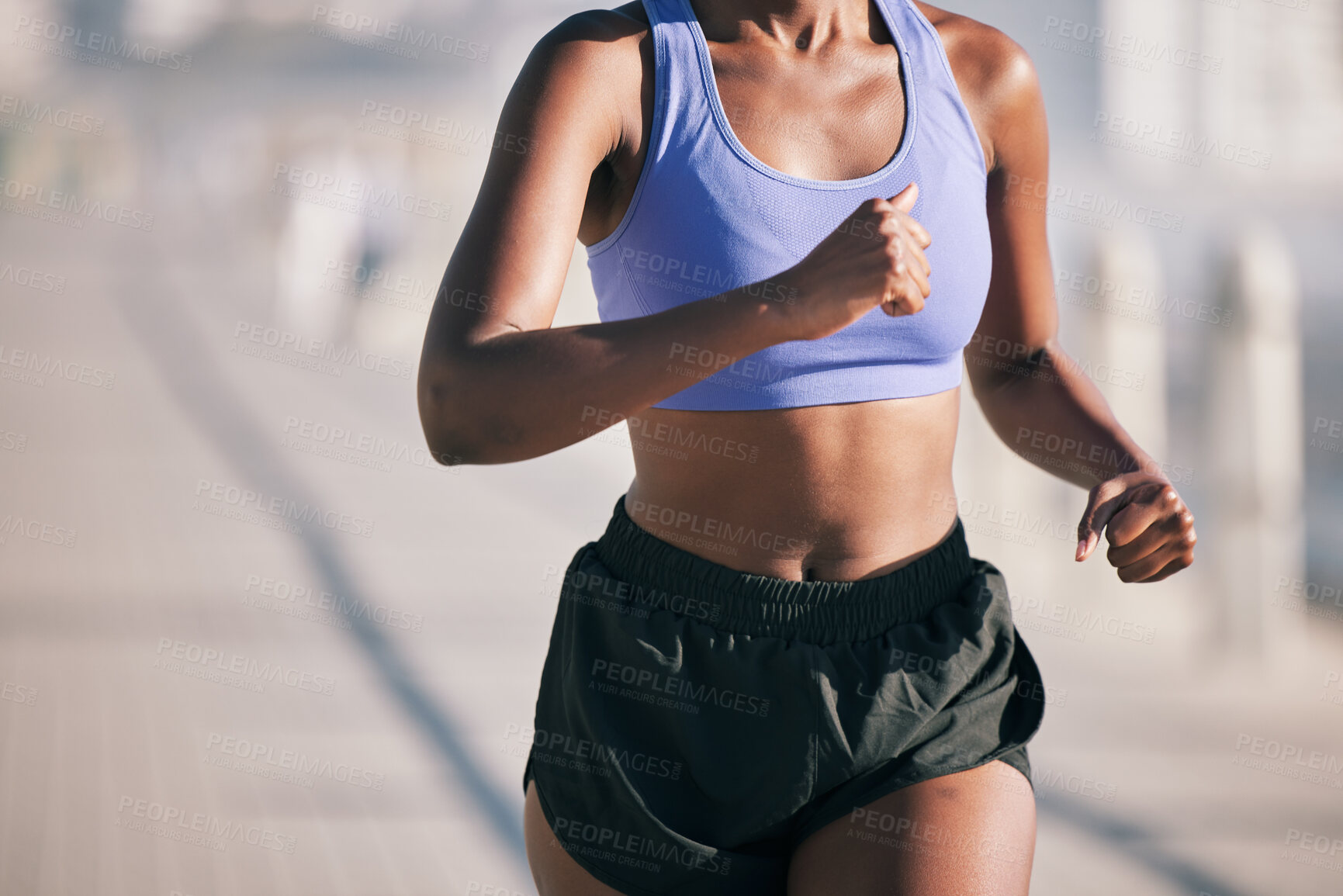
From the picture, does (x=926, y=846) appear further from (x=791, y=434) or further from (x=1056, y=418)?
(x=1056, y=418)

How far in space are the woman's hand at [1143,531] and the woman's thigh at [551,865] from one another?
0.65 meters

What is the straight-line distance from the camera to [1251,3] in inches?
271

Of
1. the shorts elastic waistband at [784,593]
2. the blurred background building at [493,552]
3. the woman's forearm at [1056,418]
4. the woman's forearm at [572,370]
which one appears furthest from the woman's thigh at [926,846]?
the blurred background building at [493,552]

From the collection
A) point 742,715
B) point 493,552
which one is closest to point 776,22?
point 742,715

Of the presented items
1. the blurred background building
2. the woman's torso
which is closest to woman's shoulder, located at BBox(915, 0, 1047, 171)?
the woman's torso

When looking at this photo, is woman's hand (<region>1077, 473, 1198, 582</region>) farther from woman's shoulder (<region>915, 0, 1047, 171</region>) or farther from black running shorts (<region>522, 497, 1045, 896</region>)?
woman's shoulder (<region>915, 0, 1047, 171</region>)

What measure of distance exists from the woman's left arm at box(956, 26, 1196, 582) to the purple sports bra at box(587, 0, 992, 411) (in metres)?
0.07

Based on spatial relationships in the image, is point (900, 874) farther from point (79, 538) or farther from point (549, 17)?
point (549, 17)

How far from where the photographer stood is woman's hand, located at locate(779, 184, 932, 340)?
3.20ft

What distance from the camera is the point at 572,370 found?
102 cm

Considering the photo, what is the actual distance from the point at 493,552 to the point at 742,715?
4783 millimetres

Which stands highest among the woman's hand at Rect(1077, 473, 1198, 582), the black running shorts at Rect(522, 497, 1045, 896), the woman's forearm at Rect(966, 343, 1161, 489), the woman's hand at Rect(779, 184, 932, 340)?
the woman's hand at Rect(779, 184, 932, 340)

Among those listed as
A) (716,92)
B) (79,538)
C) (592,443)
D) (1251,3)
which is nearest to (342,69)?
(592,443)

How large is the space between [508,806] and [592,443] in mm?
4487
